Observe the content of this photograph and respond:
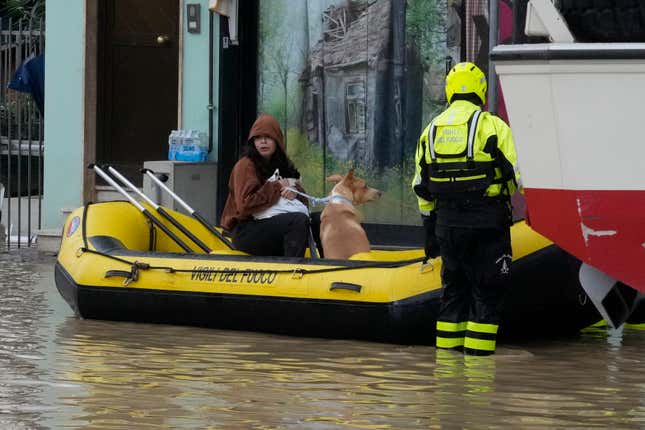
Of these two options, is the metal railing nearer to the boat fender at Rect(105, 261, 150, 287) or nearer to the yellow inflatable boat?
the yellow inflatable boat

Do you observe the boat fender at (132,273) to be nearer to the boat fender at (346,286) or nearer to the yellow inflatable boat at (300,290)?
the yellow inflatable boat at (300,290)

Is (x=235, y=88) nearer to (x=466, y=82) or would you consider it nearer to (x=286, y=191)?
(x=286, y=191)

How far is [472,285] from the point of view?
336 inches

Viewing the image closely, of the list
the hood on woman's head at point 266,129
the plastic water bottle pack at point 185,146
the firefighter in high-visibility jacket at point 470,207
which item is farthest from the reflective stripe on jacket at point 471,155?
the plastic water bottle pack at point 185,146

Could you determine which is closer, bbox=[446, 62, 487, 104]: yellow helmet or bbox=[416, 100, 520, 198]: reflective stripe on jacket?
bbox=[416, 100, 520, 198]: reflective stripe on jacket

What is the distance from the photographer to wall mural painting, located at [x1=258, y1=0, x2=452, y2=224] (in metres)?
13.2

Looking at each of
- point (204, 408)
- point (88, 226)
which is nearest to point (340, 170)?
point (88, 226)

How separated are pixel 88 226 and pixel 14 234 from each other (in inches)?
245

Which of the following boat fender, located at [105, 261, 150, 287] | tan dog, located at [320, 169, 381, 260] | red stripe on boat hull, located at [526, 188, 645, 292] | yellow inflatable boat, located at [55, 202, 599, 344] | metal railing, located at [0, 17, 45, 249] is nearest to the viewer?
red stripe on boat hull, located at [526, 188, 645, 292]

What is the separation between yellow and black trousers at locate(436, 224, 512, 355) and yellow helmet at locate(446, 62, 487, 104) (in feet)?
2.48

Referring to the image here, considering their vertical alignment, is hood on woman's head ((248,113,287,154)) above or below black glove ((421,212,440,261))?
above

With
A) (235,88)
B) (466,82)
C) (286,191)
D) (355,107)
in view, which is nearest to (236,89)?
(235,88)

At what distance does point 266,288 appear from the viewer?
363 inches

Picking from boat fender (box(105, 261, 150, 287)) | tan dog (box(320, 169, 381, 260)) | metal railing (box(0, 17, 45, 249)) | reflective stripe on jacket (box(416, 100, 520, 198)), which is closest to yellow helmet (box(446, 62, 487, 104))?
reflective stripe on jacket (box(416, 100, 520, 198))
